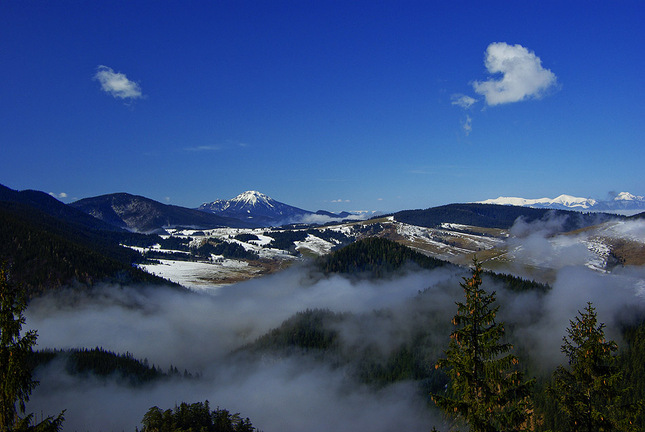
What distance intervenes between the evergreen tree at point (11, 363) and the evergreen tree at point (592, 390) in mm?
32391

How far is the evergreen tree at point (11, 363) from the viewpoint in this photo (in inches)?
795

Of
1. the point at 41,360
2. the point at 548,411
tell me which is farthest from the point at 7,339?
the point at 41,360

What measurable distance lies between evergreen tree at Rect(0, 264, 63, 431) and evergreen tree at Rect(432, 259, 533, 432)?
22.8 m

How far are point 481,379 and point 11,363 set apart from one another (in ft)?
84.1

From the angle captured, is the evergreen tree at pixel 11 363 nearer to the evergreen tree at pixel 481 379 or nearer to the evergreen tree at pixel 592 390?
the evergreen tree at pixel 481 379

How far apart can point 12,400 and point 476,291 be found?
26319 mm

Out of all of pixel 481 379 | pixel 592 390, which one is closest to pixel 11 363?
pixel 481 379

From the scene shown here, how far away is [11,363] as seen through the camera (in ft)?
66.3

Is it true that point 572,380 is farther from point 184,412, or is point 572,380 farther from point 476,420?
point 184,412

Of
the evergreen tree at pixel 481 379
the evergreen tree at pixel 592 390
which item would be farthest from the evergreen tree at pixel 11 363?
the evergreen tree at pixel 592 390

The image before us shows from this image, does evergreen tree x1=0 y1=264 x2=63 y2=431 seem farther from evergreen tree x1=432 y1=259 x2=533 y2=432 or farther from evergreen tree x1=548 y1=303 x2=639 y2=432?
evergreen tree x1=548 y1=303 x2=639 y2=432

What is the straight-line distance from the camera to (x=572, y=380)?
1054 inches

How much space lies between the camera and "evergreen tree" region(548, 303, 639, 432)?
25.1 metres

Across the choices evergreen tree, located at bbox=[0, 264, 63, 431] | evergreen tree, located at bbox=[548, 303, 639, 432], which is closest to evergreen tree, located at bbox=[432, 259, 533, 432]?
evergreen tree, located at bbox=[548, 303, 639, 432]
